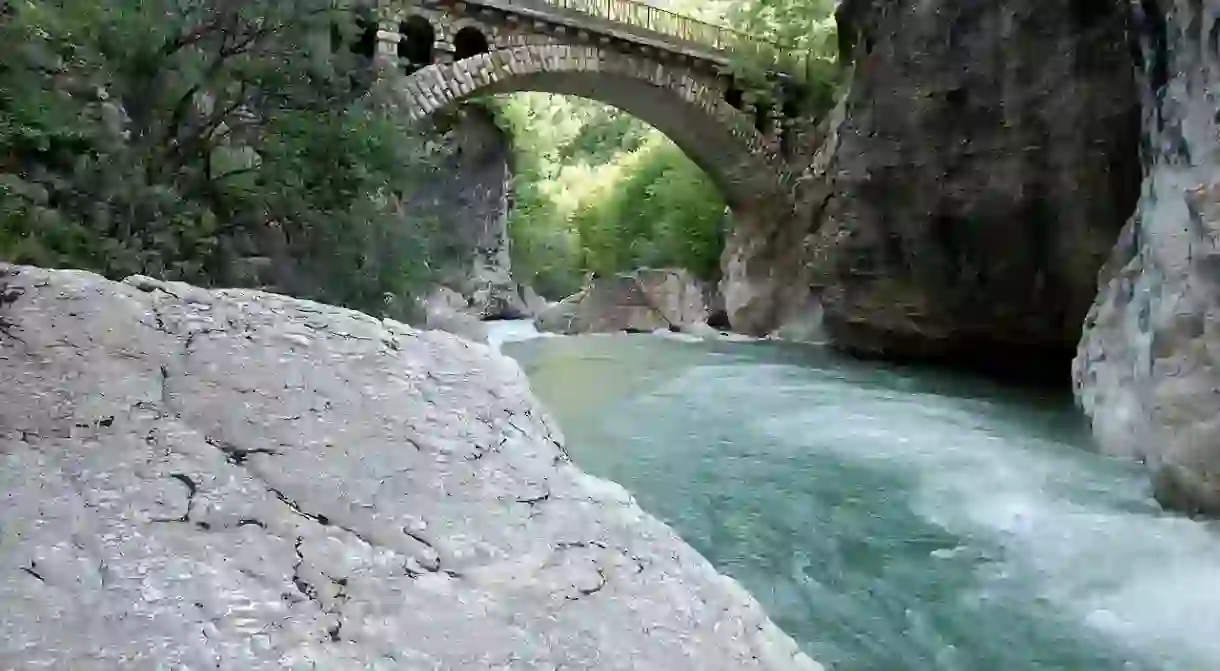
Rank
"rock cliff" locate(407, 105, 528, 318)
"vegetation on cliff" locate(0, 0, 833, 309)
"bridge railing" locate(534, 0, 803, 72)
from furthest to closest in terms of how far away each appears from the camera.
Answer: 1. "rock cliff" locate(407, 105, 528, 318)
2. "bridge railing" locate(534, 0, 803, 72)
3. "vegetation on cliff" locate(0, 0, 833, 309)

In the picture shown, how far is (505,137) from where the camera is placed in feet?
69.8

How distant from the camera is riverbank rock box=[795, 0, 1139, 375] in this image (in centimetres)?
685

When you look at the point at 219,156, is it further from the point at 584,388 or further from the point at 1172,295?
the point at 1172,295

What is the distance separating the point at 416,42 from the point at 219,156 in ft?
30.9

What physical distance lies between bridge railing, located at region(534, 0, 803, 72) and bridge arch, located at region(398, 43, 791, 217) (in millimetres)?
681

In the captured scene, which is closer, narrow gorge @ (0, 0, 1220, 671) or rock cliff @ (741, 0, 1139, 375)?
narrow gorge @ (0, 0, 1220, 671)

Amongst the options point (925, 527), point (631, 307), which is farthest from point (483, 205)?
point (925, 527)

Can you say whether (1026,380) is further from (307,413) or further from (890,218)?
(307,413)

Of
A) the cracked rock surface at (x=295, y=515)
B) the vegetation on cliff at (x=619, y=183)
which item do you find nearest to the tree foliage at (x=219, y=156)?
the cracked rock surface at (x=295, y=515)

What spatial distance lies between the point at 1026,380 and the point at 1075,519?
586 centimetres

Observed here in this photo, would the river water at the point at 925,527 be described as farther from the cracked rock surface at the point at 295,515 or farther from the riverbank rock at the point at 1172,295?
the cracked rock surface at the point at 295,515

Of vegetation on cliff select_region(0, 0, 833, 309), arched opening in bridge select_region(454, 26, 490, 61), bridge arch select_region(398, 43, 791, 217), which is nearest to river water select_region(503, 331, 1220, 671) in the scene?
vegetation on cliff select_region(0, 0, 833, 309)

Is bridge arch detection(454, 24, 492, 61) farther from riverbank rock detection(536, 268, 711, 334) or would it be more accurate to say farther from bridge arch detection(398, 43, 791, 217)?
riverbank rock detection(536, 268, 711, 334)

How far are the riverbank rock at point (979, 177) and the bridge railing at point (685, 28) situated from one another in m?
4.98
